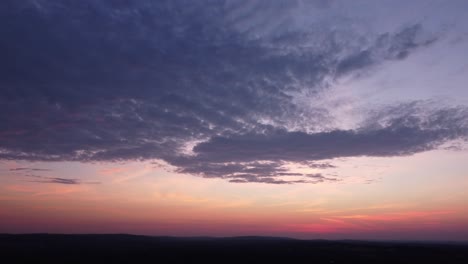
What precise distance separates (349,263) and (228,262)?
67.9ft

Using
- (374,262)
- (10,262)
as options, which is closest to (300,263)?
(374,262)

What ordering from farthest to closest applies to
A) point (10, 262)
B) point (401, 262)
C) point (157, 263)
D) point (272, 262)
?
point (401, 262), point (272, 262), point (157, 263), point (10, 262)

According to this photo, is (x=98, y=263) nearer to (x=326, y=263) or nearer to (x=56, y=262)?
(x=56, y=262)

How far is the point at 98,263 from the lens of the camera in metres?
57.5

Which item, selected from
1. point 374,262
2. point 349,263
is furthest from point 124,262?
point 374,262

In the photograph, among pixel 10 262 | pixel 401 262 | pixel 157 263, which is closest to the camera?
pixel 10 262

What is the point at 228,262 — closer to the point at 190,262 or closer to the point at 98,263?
the point at 190,262

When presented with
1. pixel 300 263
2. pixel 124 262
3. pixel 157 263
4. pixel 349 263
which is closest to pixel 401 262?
pixel 349 263

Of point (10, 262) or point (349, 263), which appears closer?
point (10, 262)

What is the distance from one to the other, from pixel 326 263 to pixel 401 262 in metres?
16.8

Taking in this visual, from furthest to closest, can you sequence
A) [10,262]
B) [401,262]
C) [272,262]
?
[401,262], [272,262], [10,262]

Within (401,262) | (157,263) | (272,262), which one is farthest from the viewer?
(401,262)

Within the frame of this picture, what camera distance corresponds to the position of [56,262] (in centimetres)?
5831

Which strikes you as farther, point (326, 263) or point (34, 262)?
point (326, 263)
